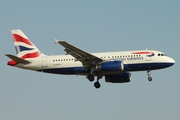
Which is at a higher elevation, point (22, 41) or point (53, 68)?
point (22, 41)

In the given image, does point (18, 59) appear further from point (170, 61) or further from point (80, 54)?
point (170, 61)

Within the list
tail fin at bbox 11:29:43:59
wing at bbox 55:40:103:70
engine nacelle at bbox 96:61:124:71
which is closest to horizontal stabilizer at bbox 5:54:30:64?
tail fin at bbox 11:29:43:59

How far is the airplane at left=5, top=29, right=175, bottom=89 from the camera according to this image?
5197 cm

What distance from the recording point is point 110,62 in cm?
5212

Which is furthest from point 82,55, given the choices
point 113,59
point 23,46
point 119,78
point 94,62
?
point 23,46

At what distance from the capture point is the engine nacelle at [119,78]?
188 feet

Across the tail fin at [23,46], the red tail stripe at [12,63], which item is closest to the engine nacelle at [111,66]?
the tail fin at [23,46]

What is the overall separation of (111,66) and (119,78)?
245 inches

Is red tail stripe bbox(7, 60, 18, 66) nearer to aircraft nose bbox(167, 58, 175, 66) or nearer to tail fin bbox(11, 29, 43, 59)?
tail fin bbox(11, 29, 43, 59)

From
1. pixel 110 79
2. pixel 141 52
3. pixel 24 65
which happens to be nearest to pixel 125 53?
pixel 141 52

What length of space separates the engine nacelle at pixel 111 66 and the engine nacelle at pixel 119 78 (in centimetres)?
546

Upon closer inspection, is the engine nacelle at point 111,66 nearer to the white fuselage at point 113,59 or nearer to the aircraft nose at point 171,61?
the white fuselage at point 113,59

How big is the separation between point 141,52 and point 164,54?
2.89 metres

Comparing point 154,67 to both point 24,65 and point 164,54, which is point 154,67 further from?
point 24,65
